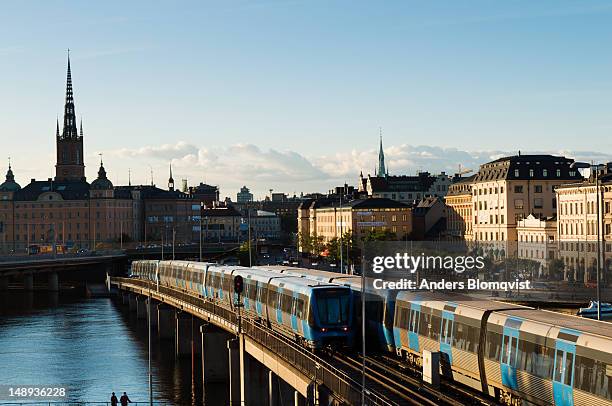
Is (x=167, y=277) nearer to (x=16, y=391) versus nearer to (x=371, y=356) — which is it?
(x=16, y=391)

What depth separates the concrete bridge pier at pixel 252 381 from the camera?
60.9 meters

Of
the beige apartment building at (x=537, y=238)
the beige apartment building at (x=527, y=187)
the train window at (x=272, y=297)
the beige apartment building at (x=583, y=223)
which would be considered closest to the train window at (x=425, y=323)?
the train window at (x=272, y=297)

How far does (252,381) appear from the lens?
201 ft

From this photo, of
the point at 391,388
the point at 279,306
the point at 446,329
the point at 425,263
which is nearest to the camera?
the point at 391,388

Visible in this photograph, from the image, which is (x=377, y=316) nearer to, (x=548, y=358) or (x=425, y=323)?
(x=425, y=323)

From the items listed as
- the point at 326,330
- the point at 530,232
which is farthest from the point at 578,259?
the point at 326,330

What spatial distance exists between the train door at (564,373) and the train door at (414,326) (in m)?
11.6

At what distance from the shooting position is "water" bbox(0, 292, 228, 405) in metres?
72.9

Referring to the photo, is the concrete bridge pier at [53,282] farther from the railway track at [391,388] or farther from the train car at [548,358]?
the train car at [548,358]

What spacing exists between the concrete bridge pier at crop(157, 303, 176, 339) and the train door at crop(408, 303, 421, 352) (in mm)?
65544

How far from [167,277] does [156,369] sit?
30.6 meters

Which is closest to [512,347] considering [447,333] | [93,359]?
[447,333]

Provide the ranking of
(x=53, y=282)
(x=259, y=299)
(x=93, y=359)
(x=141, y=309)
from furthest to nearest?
1. (x=53, y=282)
2. (x=141, y=309)
3. (x=93, y=359)
4. (x=259, y=299)

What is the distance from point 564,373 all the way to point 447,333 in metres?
8.98
